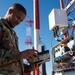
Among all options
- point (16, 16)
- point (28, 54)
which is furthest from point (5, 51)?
point (16, 16)

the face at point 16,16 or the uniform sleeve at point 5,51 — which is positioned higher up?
the face at point 16,16

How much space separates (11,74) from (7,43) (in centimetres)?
21

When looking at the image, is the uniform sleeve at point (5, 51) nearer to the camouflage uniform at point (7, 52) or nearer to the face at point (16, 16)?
the camouflage uniform at point (7, 52)

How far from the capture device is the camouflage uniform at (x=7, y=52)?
122cm

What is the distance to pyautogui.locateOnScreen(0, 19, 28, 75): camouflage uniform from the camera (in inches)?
48.1

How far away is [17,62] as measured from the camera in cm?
134

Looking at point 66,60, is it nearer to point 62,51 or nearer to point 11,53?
point 62,51

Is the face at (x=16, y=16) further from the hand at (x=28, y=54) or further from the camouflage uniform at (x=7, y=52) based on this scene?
the hand at (x=28, y=54)

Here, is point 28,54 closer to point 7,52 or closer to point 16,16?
point 7,52

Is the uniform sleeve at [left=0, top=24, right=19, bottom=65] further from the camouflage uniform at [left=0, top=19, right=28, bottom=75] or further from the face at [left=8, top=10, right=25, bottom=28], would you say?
the face at [left=8, top=10, right=25, bottom=28]

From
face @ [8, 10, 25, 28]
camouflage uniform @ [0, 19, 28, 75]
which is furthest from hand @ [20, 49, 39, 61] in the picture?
face @ [8, 10, 25, 28]

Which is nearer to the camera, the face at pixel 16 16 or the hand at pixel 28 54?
the hand at pixel 28 54

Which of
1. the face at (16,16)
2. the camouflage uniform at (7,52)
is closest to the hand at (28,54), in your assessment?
the camouflage uniform at (7,52)

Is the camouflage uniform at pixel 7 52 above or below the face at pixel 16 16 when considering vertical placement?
below
